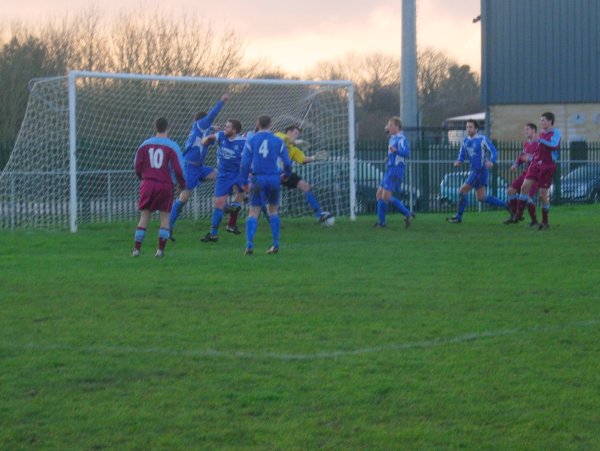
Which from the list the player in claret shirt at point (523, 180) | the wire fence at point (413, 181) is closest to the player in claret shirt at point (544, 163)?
the player in claret shirt at point (523, 180)

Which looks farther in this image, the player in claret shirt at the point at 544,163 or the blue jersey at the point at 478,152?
the blue jersey at the point at 478,152

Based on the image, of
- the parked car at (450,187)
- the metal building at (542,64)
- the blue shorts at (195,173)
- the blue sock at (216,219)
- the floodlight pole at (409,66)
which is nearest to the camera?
the blue sock at (216,219)

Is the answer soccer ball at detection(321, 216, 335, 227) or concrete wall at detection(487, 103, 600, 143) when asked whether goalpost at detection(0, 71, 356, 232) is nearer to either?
soccer ball at detection(321, 216, 335, 227)

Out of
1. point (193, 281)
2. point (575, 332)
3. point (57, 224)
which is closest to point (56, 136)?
point (57, 224)

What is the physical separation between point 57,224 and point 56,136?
1769mm

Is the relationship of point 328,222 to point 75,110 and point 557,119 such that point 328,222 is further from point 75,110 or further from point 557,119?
point 557,119

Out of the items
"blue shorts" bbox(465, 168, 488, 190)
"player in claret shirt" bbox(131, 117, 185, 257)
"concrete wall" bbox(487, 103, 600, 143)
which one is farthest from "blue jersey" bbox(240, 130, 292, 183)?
"concrete wall" bbox(487, 103, 600, 143)

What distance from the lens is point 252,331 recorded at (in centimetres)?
879

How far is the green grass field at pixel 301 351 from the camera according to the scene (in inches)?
234

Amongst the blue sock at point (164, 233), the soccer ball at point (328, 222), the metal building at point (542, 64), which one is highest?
the metal building at point (542, 64)

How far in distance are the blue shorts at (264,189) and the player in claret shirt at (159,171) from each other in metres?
0.93

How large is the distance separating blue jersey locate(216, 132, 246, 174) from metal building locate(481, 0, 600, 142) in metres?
30.9

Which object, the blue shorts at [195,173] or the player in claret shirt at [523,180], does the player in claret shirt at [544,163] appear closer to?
the player in claret shirt at [523,180]

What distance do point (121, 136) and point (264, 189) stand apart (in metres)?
8.90
